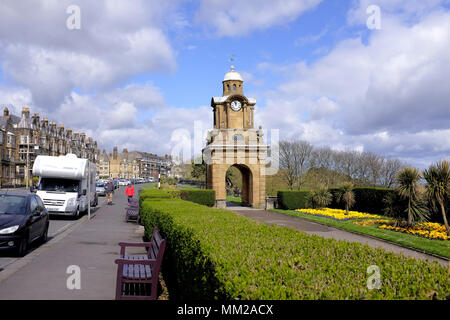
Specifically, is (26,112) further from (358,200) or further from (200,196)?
(358,200)

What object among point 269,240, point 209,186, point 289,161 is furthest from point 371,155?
point 269,240

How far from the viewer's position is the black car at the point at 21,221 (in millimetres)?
8438

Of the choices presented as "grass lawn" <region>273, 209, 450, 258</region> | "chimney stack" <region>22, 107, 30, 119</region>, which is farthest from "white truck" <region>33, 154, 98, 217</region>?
"chimney stack" <region>22, 107, 30, 119</region>

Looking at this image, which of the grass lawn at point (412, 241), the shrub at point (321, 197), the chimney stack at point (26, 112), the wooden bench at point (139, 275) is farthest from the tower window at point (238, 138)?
the chimney stack at point (26, 112)

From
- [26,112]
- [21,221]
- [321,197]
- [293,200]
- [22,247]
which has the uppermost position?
[26,112]

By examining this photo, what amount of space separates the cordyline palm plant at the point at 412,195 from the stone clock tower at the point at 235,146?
1496 cm

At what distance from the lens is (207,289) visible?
12.2ft

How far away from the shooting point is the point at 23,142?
219 feet

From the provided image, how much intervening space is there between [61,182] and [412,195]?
55.8ft

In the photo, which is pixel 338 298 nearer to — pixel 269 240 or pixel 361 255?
pixel 361 255

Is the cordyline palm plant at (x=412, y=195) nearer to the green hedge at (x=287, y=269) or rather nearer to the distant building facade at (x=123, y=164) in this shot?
the green hedge at (x=287, y=269)

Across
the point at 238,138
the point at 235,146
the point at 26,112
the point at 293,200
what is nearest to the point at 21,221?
the point at 235,146

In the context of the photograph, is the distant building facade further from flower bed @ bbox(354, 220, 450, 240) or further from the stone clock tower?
flower bed @ bbox(354, 220, 450, 240)
